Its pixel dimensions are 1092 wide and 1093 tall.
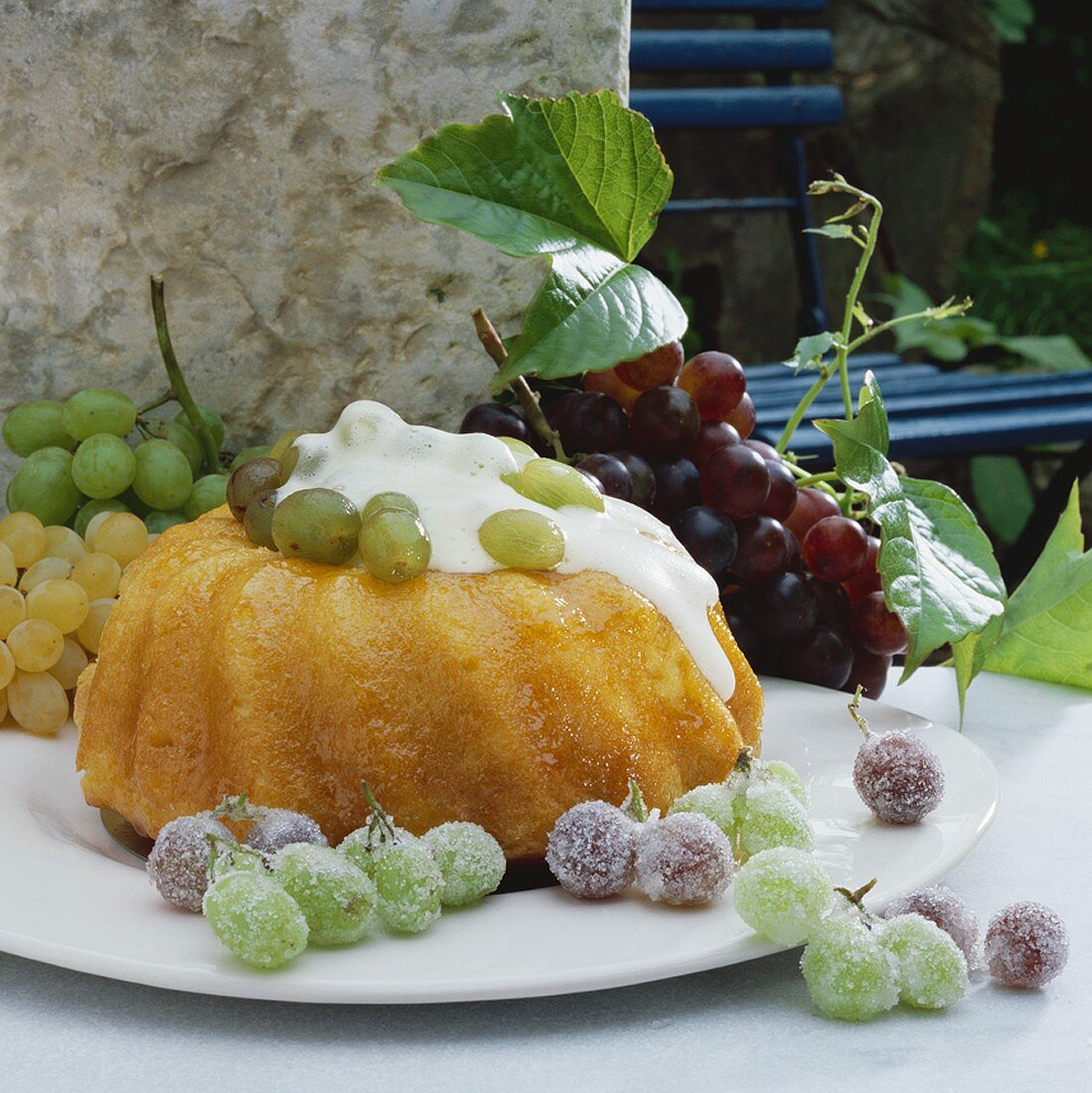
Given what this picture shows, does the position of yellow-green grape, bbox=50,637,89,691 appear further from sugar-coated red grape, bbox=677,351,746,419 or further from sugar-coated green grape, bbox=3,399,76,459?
sugar-coated red grape, bbox=677,351,746,419

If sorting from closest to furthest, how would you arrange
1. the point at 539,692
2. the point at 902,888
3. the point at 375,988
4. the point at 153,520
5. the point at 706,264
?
1. the point at 375,988
2. the point at 902,888
3. the point at 539,692
4. the point at 153,520
5. the point at 706,264

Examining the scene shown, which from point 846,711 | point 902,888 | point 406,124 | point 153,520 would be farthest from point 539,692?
point 406,124

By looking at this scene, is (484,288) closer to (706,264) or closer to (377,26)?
(377,26)

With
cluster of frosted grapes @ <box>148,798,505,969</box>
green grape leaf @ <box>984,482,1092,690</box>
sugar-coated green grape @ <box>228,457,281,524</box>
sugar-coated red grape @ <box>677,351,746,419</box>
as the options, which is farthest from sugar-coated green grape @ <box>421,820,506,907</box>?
green grape leaf @ <box>984,482,1092,690</box>

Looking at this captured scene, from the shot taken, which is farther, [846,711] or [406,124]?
[406,124]

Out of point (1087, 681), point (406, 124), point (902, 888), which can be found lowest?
point (1087, 681)
